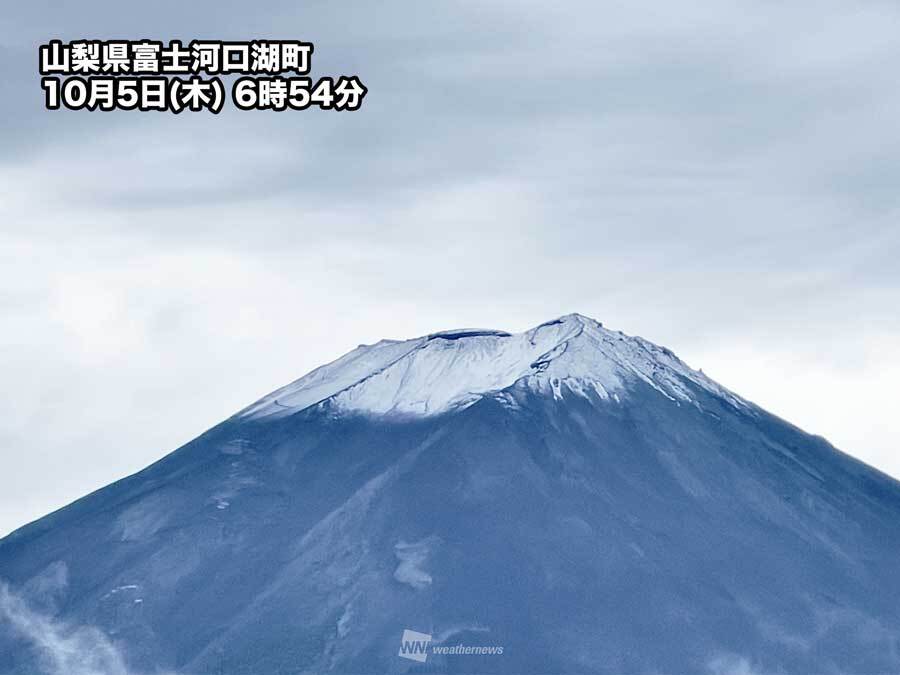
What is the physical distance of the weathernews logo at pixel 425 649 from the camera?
383 feet

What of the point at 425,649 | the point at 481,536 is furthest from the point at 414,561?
the point at 425,649

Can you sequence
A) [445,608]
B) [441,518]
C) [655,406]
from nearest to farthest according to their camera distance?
[445,608] → [441,518] → [655,406]

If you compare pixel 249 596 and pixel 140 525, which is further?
pixel 140 525

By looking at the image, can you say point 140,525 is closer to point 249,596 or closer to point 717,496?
point 249,596

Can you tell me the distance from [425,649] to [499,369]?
26.5 metres

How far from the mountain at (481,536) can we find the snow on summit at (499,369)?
17cm

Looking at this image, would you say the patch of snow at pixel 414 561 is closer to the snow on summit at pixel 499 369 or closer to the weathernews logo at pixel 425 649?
the weathernews logo at pixel 425 649

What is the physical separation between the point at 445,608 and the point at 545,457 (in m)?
15.9

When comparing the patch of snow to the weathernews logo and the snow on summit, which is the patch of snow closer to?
the weathernews logo

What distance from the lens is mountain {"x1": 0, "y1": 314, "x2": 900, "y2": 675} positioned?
120m

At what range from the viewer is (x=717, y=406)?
142 meters

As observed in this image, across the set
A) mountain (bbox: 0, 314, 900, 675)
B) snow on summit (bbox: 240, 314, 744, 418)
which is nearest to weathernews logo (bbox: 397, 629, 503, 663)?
mountain (bbox: 0, 314, 900, 675)

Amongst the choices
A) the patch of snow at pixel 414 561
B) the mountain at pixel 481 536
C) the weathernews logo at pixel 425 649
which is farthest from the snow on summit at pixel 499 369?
the weathernews logo at pixel 425 649

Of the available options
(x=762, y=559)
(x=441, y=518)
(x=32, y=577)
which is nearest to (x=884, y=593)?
(x=762, y=559)
